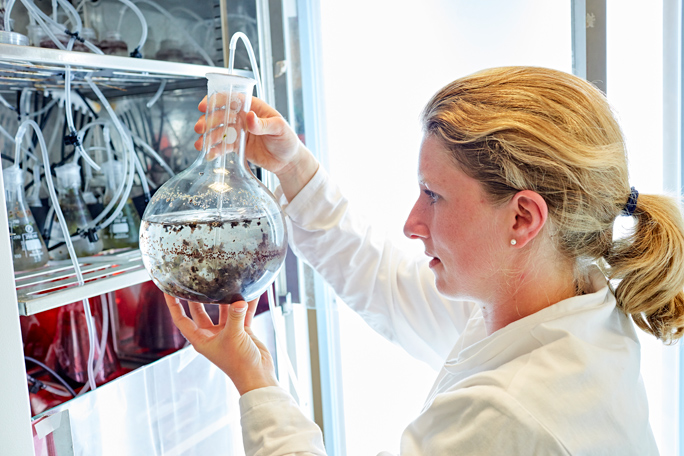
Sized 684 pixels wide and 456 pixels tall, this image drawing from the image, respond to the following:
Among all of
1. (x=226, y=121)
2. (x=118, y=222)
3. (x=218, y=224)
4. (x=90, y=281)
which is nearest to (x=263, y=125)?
(x=226, y=121)

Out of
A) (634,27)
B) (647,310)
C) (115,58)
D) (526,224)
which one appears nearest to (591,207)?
(526,224)

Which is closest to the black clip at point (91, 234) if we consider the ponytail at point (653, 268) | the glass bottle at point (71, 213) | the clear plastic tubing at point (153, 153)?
the glass bottle at point (71, 213)

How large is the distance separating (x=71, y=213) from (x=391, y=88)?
775 mm

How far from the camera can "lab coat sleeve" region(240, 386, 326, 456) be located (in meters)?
0.78

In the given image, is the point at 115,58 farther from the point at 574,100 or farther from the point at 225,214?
the point at 574,100

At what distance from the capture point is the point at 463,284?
86 cm

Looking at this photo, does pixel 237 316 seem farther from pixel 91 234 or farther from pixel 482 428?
pixel 91 234

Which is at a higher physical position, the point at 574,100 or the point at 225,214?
the point at 574,100

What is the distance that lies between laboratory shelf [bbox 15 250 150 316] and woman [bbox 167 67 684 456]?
12 cm

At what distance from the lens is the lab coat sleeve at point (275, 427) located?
0.78 meters

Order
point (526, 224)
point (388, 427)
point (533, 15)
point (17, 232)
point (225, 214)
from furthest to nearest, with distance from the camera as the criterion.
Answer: point (388, 427) < point (533, 15) < point (17, 232) < point (526, 224) < point (225, 214)

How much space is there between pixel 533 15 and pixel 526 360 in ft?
2.47

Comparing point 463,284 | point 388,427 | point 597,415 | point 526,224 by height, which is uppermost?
point 526,224

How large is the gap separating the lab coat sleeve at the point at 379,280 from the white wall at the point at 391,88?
185 millimetres
